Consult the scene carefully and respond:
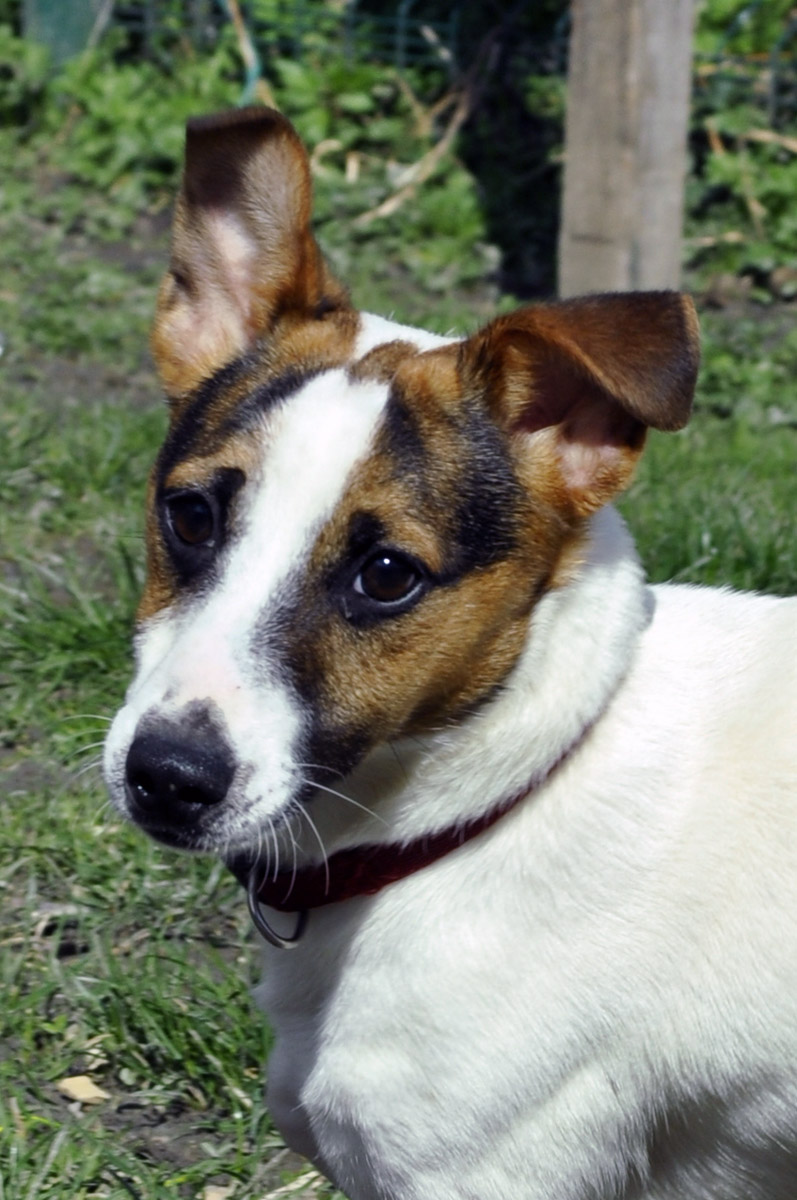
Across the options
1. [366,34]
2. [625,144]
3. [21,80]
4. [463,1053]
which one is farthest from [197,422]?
[366,34]

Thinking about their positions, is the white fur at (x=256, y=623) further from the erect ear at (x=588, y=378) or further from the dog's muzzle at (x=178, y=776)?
the erect ear at (x=588, y=378)

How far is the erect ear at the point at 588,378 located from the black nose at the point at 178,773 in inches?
31.7

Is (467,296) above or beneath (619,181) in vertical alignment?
beneath

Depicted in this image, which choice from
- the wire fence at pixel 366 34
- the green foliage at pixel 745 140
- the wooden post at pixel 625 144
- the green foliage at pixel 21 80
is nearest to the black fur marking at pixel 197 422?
the wooden post at pixel 625 144

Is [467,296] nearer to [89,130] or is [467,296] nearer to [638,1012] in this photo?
[89,130]

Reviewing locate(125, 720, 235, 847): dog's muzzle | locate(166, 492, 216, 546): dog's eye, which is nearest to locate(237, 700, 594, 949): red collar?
locate(125, 720, 235, 847): dog's muzzle

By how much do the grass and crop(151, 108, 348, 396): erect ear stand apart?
0.86 meters

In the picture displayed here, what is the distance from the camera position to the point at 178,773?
2.38 m

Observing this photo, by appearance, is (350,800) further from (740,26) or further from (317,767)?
(740,26)

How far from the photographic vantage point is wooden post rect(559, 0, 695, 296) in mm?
6078

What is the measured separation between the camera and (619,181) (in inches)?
248

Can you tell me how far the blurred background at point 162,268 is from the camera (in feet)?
11.5

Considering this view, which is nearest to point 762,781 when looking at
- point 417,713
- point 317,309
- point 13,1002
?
point 417,713

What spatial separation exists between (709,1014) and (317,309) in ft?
4.88
